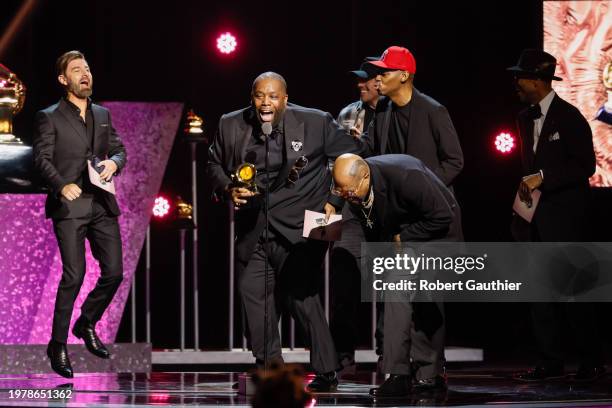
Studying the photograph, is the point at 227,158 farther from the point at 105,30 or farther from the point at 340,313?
the point at 105,30

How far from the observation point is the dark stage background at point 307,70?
7883 mm

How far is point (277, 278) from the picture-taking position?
5.64 metres

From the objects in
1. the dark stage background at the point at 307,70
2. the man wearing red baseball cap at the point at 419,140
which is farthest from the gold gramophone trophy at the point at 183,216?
the man wearing red baseball cap at the point at 419,140

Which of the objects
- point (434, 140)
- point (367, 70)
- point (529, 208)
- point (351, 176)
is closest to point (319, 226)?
point (351, 176)

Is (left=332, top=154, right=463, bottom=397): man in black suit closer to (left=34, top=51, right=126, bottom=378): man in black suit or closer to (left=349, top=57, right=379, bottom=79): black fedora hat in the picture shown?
(left=349, top=57, right=379, bottom=79): black fedora hat

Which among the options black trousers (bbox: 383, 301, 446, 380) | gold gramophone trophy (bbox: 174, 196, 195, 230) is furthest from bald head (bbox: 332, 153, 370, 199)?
gold gramophone trophy (bbox: 174, 196, 195, 230)

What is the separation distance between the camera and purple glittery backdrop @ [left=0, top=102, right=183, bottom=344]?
7.08 metres

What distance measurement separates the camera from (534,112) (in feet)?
21.2

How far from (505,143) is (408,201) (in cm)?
322

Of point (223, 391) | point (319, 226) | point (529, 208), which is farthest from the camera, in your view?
point (529, 208)

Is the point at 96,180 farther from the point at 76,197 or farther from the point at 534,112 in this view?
the point at 534,112

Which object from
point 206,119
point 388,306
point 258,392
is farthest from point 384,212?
point 206,119

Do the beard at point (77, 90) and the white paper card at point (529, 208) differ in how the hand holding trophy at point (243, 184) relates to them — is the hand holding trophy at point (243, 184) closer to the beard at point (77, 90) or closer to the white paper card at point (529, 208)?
the beard at point (77, 90)

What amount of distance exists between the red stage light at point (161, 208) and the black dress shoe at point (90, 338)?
1.64 metres
